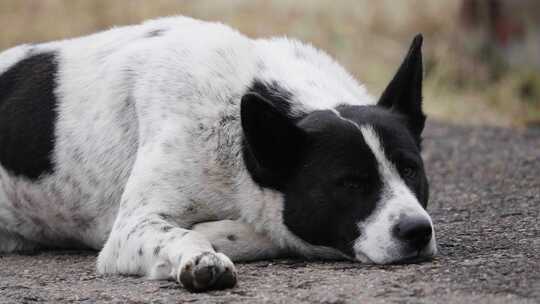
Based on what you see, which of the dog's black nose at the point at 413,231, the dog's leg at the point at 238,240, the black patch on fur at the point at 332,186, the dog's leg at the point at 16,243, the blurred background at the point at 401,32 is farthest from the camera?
the blurred background at the point at 401,32

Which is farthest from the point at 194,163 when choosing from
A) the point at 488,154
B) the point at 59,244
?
the point at 488,154

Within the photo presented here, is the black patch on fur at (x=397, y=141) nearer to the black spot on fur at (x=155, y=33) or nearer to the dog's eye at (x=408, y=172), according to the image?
the dog's eye at (x=408, y=172)

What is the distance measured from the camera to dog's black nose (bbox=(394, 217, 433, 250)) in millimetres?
4012

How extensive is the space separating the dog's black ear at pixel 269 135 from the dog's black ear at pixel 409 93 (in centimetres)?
58

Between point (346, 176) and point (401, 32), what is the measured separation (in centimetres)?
886

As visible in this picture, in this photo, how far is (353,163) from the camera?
4.23m

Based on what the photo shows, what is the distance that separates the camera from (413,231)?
13.2 feet

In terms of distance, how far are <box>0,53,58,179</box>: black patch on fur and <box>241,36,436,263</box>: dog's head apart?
3.96ft

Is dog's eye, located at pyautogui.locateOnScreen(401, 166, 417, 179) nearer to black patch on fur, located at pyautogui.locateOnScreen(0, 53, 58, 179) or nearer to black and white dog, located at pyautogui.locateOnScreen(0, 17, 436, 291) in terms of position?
black and white dog, located at pyautogui.locateOnScreen(0, 17, 436, 291)

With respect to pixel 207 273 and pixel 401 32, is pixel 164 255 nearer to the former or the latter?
pixel 207 273

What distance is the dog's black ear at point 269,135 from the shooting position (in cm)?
423

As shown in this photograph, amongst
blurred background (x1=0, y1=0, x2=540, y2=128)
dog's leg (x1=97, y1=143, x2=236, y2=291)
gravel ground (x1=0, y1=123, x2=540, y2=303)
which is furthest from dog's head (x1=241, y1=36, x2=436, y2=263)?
blurred background (x1=0, y1=0, x2=540, y2=128)

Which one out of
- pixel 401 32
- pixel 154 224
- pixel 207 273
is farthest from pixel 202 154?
pixel 401 32

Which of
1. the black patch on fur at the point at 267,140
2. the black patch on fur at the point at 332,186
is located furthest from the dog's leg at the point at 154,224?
the black patch on fur at the point at 332,186
